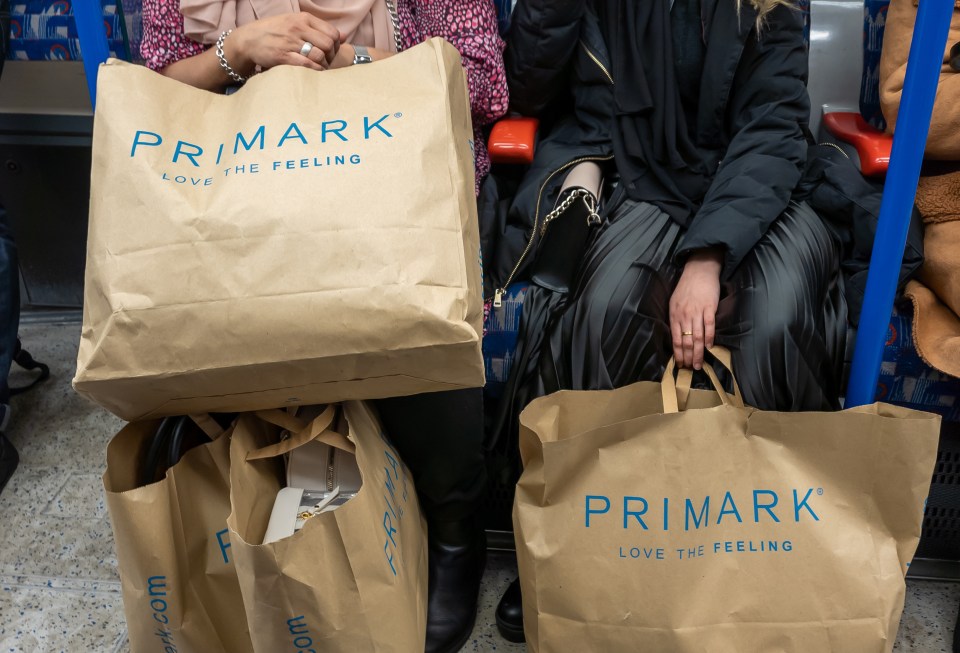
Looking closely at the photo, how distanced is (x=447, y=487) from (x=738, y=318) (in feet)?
1.94

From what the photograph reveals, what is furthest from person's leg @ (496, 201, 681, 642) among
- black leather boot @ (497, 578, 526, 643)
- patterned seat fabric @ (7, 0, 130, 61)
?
patterned seat fabric @ (7, 0, 130, 61)

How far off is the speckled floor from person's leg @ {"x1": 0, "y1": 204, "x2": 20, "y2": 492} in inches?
1.7

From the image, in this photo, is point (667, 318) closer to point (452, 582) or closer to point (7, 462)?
point (452, 582)

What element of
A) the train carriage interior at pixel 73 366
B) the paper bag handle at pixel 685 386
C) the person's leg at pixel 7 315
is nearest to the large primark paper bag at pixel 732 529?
the paper bag handle at pixel 685 386

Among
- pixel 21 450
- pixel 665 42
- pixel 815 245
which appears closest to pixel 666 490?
pixel 815 245

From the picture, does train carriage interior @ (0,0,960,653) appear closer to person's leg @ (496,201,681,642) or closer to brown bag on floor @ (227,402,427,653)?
person's leg @ (496,201,681,642)

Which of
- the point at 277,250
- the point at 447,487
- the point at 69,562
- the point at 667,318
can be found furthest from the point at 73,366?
the point at 667,318

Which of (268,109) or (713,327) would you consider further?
(713,327)

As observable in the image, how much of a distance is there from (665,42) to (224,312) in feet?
3.47

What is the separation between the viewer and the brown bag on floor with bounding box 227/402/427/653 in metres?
1.04

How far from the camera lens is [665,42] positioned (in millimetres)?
1556

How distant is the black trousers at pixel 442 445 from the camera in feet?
4.43

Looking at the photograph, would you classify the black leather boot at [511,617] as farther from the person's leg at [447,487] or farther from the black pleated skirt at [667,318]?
the black pleated skirt at [667,318]

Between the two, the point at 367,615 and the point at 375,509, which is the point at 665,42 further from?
the point at 367,615
